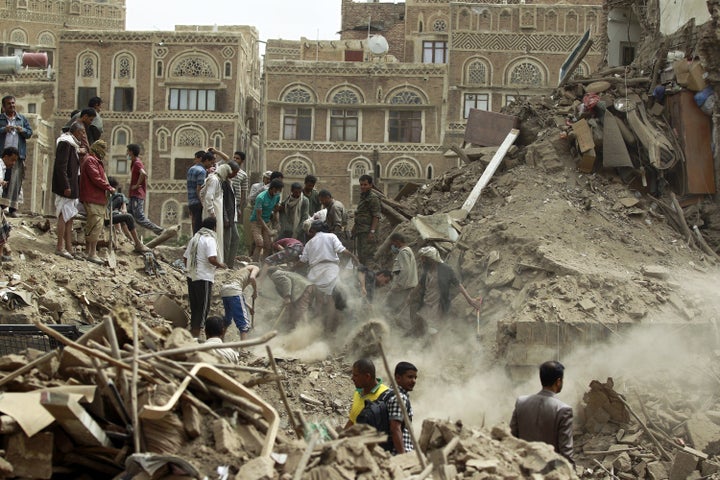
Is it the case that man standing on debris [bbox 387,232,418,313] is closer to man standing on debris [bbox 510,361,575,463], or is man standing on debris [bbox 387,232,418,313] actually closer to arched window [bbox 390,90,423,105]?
man standing on debris [bbox 510,361,575,463]

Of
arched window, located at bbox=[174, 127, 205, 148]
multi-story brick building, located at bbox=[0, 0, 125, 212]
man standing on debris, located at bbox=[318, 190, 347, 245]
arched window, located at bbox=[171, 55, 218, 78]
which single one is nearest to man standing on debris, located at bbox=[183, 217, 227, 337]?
man standing on debris, located at bbox=[318, 190, 347, 245]

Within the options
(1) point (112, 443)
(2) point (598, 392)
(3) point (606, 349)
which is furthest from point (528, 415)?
(3) point (606, 349)

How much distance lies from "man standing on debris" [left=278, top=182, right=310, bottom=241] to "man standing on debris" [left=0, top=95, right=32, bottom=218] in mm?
3972

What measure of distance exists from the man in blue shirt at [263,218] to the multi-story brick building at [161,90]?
35648 millimetres

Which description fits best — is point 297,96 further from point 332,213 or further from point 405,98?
point 332,213

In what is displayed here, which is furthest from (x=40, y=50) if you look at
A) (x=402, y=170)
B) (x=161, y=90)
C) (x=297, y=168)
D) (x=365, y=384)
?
(x=365, y=384)

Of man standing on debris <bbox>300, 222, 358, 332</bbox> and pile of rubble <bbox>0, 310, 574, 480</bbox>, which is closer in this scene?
pile of rubble <bbox>0, 310, 574, 480</bbox>

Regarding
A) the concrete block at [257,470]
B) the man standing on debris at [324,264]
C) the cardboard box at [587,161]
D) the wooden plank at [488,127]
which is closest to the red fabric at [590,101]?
the cardboard box at [587,161]

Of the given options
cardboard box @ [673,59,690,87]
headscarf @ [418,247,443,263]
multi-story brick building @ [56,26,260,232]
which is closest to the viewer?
headscarf @ [418,247,443,263]

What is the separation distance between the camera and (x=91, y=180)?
46.2ft

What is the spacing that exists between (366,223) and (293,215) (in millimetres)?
1064

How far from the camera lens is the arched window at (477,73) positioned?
173 feet

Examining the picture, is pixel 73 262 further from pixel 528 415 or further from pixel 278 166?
pixel 278 166

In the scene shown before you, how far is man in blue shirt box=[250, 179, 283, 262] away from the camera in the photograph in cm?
1695
